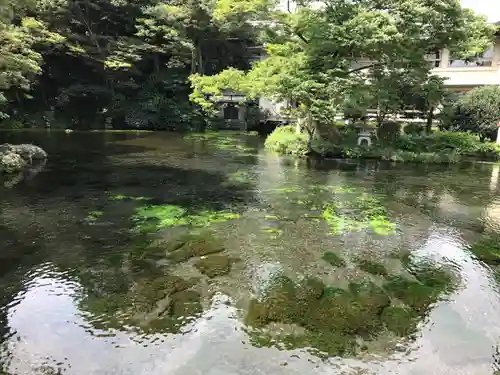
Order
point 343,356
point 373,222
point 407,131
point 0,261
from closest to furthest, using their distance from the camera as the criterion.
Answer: point 343,356 < point 0,261 < point 373,222 < point 407,131

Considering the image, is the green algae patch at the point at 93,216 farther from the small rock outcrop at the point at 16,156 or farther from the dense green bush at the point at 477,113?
the dense green bush at the point at 477,113

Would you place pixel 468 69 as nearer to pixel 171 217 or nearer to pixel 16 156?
pixel 171 217

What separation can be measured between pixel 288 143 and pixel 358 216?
1130cm

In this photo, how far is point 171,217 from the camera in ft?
34.4

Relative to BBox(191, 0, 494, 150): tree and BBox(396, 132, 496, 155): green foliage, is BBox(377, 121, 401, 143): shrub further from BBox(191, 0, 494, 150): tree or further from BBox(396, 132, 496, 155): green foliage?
BBox(191, 0, 494, 150): tree

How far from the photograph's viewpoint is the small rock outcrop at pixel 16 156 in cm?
1534

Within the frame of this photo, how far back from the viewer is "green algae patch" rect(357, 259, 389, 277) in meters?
7.69

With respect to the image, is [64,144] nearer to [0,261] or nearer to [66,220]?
[66,220]

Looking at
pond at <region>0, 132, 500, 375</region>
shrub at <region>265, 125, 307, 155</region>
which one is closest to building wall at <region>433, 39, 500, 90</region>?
shrub at <region>265, 125, 307, 155</region>

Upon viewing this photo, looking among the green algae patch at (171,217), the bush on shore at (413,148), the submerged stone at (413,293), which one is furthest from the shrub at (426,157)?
the submerged stone at (413,293)

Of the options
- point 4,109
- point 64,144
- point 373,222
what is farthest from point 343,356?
point 4,109

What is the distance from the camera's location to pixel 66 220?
10.0 metres

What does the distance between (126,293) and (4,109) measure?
1252 inches

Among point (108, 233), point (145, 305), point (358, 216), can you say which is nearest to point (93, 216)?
point (108, 233)
